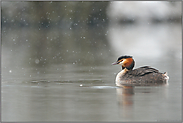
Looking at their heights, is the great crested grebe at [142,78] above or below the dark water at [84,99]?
above

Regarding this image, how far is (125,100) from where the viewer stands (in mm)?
9305

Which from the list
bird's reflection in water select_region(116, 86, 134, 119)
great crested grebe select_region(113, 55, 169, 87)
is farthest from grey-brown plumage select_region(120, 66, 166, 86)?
bird's reflection in water select_region(116, 86, 134, 119)

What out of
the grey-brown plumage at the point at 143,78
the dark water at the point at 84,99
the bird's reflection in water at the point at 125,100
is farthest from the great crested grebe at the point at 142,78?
the bird's reflection in water at the point at 125,100

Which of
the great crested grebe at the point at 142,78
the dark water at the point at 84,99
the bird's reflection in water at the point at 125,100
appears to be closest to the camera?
the dark water at the point at 84,99

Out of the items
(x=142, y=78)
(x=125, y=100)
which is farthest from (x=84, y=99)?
(x=142, y=78)

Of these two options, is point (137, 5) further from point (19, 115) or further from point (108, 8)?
point (19, 115)

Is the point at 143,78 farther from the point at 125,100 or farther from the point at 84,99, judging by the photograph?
the point at 84,99

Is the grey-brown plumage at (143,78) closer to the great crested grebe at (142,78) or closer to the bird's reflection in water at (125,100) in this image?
the great crested grebe at (142,78)

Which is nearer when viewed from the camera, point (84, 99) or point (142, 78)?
point (84, 99)

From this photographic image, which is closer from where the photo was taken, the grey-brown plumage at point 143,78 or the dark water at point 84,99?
the dark water at point 84,99

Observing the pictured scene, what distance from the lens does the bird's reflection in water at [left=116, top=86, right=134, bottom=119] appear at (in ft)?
26.7

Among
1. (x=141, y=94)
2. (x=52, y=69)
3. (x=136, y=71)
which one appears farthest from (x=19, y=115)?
(x=52, y=69)

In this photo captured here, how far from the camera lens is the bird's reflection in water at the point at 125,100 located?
813 centimetres

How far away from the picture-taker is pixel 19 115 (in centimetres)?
816
